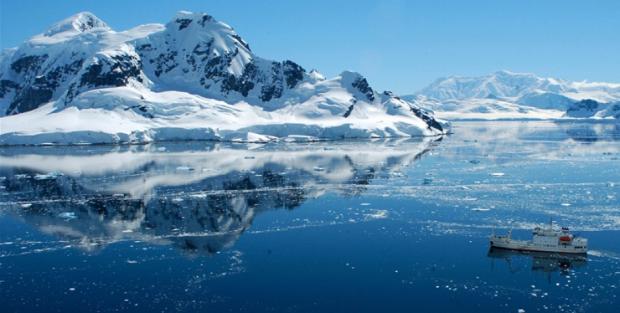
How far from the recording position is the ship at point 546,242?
41.4 metres

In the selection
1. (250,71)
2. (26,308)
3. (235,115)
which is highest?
(250,71)

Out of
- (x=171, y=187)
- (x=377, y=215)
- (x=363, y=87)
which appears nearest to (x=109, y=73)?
(x=363, y=87)

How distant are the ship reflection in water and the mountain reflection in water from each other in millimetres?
19150

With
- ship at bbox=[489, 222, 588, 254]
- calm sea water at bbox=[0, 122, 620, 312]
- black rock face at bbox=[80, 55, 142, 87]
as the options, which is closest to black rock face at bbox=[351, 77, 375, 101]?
black rock face at bbox=[80, 55, 142, 87]

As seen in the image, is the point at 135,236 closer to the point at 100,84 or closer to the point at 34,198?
the point at 34,198

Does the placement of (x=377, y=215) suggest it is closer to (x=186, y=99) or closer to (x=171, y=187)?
(x=171, y=187)

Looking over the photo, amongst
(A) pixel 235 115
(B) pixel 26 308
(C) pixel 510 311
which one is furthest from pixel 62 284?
(A) pixel 235 115

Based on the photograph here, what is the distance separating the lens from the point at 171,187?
222ft

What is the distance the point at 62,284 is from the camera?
114ft

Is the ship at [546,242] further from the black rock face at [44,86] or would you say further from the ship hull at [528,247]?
the black rock face at [44,86]

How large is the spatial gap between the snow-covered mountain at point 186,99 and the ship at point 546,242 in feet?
347

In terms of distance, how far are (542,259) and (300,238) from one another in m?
17.0

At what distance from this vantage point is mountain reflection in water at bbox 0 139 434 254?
1886 inches

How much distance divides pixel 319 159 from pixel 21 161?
48.0m
